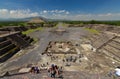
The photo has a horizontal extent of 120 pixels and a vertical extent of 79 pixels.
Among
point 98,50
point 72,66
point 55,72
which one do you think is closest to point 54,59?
point 72,66

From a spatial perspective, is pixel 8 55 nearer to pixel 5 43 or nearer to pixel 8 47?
pixel 8 47

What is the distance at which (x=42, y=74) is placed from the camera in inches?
742

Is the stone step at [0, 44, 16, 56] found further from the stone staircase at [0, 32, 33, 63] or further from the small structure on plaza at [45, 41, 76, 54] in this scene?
the small structure on plaza at [45, 41, 76, 54]

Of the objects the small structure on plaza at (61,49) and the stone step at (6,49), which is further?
the small structure on plaza at (61,49)

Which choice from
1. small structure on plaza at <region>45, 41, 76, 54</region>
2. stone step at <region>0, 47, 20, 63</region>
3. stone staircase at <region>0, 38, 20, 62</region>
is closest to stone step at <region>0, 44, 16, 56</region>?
stone staircase at <region>0, 38, 20, 62</region>

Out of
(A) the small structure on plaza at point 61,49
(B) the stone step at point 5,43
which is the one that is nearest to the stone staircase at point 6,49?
(B) the stone step at point 5,43

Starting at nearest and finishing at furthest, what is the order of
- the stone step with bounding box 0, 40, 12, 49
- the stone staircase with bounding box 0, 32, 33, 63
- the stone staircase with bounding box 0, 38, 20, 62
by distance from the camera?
the stone staircase with bounding box 0, 38, 20, 62 → the stone staircase with bounding box 0, 32, 33, 63 → the stone step with bounding box 0, 40, 12, 49

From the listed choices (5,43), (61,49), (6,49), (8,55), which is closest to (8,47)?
(6,49)

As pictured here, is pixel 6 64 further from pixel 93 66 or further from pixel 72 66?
pixel 93 66

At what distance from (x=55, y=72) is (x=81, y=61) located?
10381 mm

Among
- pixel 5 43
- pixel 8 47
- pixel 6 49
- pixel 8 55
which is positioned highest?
pixel 5 43

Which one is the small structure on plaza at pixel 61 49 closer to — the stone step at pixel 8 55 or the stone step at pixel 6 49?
the stone step at pixel 8 55

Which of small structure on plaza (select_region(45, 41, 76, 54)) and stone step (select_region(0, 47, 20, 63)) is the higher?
stone step (select_region(0, 47, 20, 63))

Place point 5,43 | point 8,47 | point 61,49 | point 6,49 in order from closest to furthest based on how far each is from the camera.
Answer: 1. point 6,49
2. point 8,47
3. point 5,43
4. point 61,49
